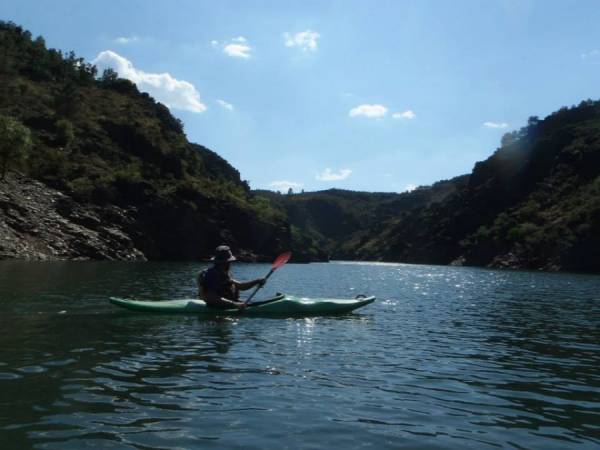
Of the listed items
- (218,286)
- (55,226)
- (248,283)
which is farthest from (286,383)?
(55,226)

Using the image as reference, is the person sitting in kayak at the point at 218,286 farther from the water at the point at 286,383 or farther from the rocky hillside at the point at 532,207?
the rocky hillside at the point at 532,207

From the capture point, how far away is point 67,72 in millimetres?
137625

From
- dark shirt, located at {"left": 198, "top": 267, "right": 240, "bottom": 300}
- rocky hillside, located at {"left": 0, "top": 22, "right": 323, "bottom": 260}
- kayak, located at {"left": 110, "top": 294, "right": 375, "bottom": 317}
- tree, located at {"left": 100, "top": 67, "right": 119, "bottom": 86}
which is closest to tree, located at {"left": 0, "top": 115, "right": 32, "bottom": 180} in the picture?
rocky hillside, located at {"left": 0, "top": 22, "right": 323, "bottom": 260}

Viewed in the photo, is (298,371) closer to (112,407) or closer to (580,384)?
(112,407)

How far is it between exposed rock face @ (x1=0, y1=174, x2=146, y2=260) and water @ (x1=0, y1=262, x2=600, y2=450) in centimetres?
4555

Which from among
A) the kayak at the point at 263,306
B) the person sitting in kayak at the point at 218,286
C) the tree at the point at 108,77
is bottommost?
the kayak at the point at 263,306

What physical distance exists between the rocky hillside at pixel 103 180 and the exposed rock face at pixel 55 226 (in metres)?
0.19

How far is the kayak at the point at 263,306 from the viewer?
18.8 meters

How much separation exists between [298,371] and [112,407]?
4.00 m

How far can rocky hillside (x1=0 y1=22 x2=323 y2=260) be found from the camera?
239 feet

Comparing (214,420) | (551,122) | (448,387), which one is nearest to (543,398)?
(448,387)

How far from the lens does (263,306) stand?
65.8 feet

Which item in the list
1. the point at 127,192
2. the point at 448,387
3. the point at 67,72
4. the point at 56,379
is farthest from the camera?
the point at 67,72

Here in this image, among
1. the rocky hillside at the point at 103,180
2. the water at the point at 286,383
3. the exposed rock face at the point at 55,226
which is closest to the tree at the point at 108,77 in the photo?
the rocky hillside at the point at 103,180
